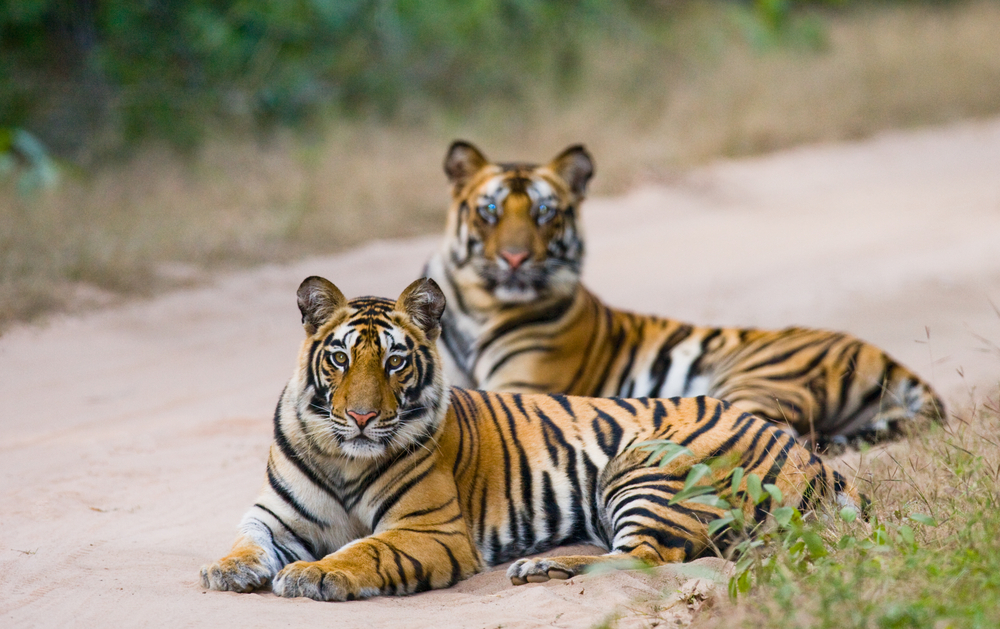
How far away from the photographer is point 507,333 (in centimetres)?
524

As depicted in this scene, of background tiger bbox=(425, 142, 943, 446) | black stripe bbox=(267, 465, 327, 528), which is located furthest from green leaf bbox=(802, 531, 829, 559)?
background tiger bbox=(425, 142, 943, 446)

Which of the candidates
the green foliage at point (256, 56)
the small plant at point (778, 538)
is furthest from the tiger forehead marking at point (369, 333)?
the green foliage at point (256, 56)

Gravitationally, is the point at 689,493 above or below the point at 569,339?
below

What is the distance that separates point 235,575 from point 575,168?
3.04 metres

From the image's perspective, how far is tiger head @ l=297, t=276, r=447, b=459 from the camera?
3.27 meters

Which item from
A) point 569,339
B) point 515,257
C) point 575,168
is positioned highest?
point 575,168

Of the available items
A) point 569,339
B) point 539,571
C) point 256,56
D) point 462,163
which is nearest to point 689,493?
point 539,571

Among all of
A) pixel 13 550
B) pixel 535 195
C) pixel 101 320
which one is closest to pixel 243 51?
pixel 101 320

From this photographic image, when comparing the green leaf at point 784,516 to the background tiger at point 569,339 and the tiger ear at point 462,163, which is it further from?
the tiger ear at point 462,163

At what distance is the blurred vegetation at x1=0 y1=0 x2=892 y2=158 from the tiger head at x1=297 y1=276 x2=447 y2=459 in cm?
852

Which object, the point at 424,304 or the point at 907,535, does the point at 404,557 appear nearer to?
the point at 424,304

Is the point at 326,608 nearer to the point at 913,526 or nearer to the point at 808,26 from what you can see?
the point at 913,526

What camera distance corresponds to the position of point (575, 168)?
5.50 metres

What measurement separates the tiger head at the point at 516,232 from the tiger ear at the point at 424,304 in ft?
5.37
